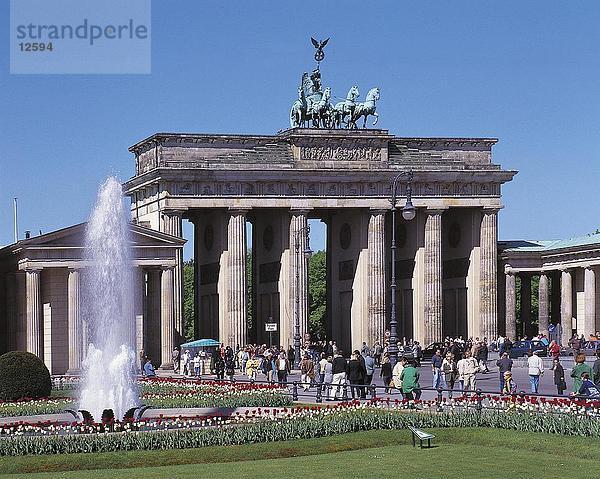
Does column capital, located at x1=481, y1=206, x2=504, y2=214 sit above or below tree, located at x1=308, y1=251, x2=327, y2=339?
above

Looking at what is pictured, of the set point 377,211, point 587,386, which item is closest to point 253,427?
point 587,386

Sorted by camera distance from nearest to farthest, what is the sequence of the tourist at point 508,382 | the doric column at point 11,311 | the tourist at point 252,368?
the tourist at point 508,382 → the tourist at point 252,368 → the doric column at point 11,311

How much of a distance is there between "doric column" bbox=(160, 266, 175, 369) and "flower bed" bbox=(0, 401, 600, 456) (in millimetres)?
49026

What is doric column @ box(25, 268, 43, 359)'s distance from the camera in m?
90.0

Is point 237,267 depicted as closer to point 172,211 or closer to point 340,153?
point 172,211

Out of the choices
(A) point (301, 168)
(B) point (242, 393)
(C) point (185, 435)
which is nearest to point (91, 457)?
(C) point (185, 435)

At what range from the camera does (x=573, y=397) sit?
42.6 m

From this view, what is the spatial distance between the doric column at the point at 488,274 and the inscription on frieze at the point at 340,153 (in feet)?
32.3

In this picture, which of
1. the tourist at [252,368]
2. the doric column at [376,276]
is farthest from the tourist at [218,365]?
the doric column at [376,276]

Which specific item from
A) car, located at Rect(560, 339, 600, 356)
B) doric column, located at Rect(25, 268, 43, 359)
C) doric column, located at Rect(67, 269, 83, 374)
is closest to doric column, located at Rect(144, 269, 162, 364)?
doric column, located at Rect(67, 269, 83, 374)

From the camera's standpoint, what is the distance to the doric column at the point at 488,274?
116312mm

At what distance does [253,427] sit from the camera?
41500 mm

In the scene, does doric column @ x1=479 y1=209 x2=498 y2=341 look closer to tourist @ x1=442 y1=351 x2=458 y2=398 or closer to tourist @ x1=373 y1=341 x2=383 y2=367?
tourist @ x1=373 y1=341 x2=383 y2=367

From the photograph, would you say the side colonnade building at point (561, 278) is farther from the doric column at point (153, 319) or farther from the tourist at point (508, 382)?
the tourist at point (508, 382)
